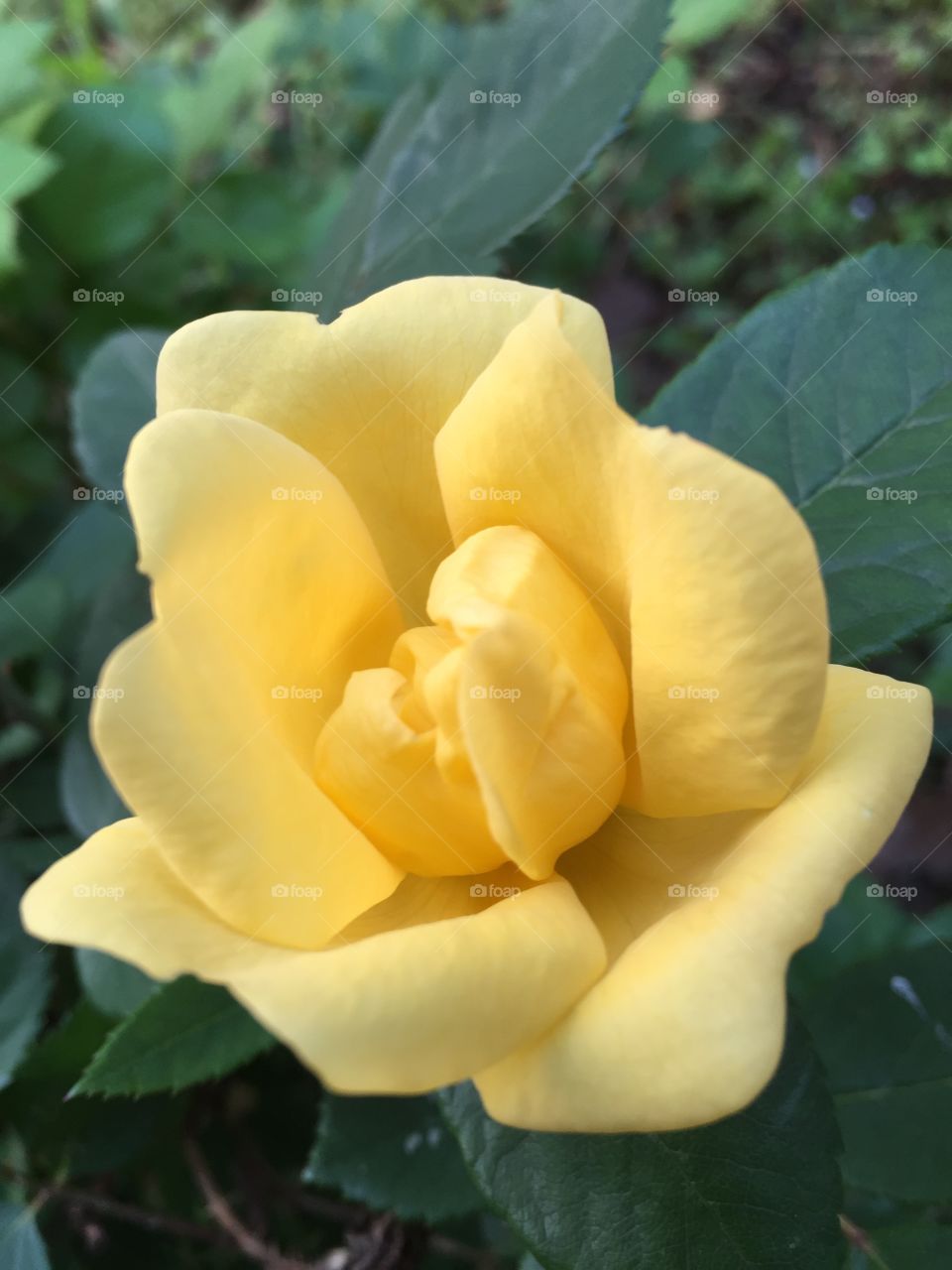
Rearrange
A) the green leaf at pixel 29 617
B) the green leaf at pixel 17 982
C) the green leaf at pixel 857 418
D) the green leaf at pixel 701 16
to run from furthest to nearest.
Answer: the green leaf at pixel 701 16 → the green leaf at pixel 29 617 → the green leaf at pixel 17 982 → the green leaf at pixel 857 418

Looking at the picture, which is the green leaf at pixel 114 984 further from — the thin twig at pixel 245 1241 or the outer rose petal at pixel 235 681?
the outer rose petal at pixel 235 681

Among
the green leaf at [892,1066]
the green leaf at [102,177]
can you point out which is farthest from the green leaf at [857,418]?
the green leaf at [102,177]

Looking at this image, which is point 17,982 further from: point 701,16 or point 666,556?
point 701,16

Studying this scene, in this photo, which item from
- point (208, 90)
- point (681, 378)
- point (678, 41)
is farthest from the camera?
point (678, 41)

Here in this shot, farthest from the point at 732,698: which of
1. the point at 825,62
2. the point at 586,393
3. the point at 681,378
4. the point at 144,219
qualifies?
the point at 825,62

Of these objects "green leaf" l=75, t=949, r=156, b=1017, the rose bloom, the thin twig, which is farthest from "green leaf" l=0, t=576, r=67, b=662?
the rose bloom

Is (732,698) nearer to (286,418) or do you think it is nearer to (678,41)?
(286,418)
